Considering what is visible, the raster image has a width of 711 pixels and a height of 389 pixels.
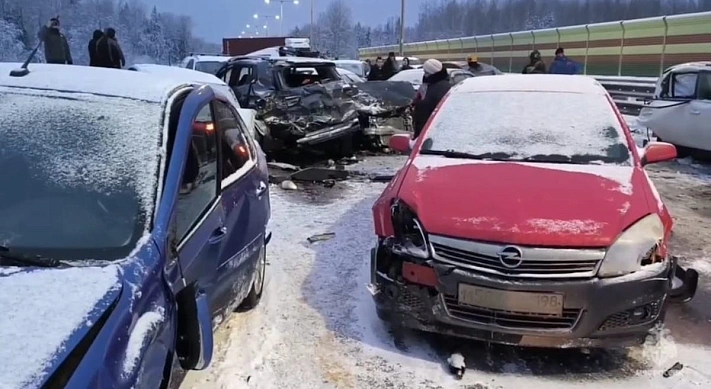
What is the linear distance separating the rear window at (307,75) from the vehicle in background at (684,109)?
5.40m

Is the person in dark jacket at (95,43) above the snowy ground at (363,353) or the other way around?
above

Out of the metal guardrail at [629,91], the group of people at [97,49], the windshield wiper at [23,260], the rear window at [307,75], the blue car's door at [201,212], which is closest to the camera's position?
the windshield wiper at [23,260]

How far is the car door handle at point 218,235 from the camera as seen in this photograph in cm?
324

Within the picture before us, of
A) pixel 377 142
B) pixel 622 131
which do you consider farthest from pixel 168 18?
pixel 622 131

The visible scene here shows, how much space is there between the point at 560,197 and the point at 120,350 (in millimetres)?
2720

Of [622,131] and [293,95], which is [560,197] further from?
[293,95]

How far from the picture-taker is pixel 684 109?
34.2ft

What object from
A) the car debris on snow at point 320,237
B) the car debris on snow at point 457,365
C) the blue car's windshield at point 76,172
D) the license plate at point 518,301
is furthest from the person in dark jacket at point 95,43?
the license plate at point 518,301

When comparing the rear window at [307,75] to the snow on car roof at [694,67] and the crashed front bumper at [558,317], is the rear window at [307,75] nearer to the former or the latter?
the snow on car roof at [694,67]

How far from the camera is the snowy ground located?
12.0 ft

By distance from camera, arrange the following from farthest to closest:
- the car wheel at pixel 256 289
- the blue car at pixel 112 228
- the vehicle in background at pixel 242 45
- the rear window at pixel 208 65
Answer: the vehicle in background at pixel 242 45, the rear window at pixel 208 65, the car wheel at pixel 256 289, the blue car at pixel 112 228

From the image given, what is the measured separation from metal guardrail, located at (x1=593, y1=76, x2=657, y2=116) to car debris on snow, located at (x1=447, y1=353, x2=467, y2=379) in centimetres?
1518

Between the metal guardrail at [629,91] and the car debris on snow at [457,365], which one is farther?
the metal guardrail at [629,91]

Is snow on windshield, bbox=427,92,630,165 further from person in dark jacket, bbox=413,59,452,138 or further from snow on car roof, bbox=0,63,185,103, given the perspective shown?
person in dark jacket, bbox=413,59,452,138
